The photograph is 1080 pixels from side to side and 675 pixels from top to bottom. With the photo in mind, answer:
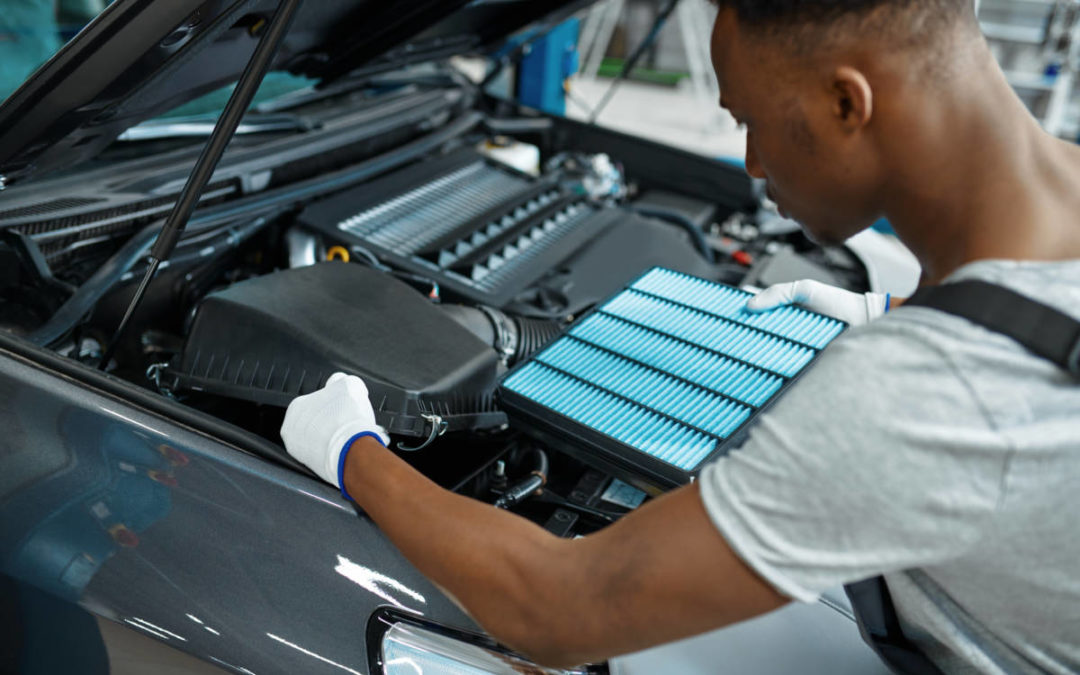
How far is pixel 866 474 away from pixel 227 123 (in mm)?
778

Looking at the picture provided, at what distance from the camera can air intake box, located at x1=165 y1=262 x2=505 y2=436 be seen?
1017 mm

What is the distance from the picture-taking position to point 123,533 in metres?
0.94

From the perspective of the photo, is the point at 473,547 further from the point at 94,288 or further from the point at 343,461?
A: the point at 94,288

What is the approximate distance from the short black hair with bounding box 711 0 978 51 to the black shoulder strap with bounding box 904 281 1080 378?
0.20 metres

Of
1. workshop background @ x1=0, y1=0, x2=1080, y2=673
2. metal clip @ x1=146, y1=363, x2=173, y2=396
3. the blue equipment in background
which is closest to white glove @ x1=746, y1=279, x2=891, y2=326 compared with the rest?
workshop background @ x1=0, y1=0, x2=1080, y2=673

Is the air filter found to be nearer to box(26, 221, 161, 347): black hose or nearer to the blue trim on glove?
the blue trim on glove

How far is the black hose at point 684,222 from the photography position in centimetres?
202

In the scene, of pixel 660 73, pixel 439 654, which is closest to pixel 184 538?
pixel 439 654

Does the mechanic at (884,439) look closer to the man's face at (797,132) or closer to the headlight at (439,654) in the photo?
the man's face at (797,132)

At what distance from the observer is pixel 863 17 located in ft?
2.13

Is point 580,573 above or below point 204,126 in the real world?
below

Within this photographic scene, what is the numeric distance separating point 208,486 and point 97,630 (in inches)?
9.5

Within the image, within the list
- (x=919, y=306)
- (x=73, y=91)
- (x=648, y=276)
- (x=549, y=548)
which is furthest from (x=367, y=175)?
(x=919, y=306)

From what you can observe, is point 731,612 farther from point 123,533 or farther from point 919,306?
point 123,533
